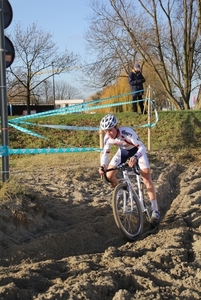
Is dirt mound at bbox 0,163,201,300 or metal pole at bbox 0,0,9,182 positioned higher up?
metal pole at bbox 0,0,9,182

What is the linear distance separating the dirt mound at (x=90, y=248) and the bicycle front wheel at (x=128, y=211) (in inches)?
7.2

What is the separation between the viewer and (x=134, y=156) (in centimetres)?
664

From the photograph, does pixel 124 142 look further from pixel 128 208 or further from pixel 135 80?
pixel 135 80

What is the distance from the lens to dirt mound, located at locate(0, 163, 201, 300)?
417 centimetres

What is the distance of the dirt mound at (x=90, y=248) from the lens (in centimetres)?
417

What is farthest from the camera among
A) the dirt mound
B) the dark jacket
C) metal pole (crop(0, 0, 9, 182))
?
the dark jacket

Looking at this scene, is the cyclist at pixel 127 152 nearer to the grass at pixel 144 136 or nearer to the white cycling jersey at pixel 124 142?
the white cycling jersey at pixel 124 142

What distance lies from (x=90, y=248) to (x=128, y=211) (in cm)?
81

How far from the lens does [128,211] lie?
21.4ft

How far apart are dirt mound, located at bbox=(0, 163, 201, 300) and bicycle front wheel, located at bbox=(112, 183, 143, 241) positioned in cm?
18

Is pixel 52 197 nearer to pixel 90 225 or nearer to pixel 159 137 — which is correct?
pixel 90 225

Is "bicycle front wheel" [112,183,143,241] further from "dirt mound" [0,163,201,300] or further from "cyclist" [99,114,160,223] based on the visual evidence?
"cyclist" [99,114,160,223]

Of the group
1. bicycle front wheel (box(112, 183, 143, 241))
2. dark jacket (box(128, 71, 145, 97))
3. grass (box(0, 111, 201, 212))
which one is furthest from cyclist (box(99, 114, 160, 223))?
dark jacket (box(128, 71, 145, 97))

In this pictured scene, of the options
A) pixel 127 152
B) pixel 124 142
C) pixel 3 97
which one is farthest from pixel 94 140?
pixel 124 142
